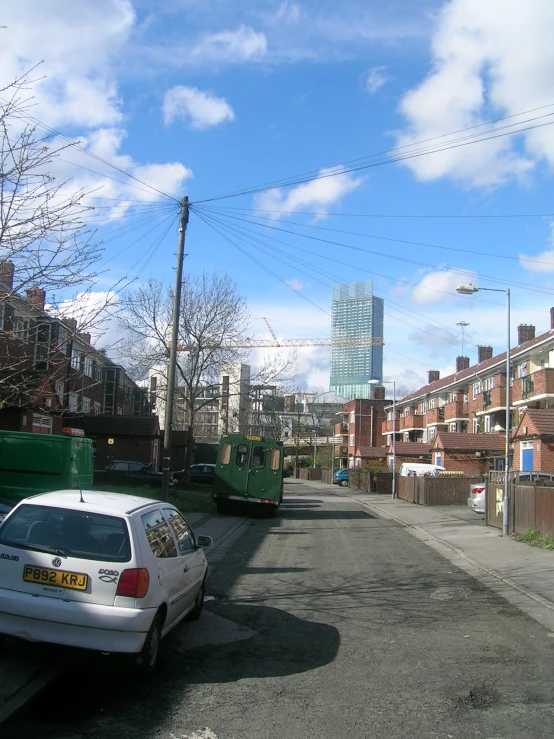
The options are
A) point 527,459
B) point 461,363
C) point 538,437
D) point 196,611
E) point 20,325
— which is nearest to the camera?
point 196,611

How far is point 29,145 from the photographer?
Answer: 7504 mm

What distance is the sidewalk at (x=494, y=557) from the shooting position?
10234 mm

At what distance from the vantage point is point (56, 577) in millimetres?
5684

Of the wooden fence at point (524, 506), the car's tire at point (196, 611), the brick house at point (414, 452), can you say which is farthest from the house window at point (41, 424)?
the brick house at point (414, 452)

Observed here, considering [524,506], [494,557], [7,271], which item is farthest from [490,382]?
[7,271]

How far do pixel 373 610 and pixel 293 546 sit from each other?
720cm

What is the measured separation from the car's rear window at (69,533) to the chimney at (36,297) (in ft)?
8.58

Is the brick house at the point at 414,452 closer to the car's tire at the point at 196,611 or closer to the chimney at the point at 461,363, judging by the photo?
the chimney at the point at 461,363

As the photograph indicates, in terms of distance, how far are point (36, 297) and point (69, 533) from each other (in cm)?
323

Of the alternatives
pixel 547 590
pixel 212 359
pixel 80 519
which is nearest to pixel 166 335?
pixel 212 359

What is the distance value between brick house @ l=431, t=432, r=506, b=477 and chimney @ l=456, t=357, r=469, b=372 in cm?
2140

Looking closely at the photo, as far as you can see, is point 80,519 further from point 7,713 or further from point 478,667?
point 478,667

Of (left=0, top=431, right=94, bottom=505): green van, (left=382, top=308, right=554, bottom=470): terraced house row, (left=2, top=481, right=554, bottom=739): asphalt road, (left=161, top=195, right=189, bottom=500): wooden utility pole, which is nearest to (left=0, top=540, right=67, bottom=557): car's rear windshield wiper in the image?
(left=2, top=481, right=554, bottom=739): asphalt road

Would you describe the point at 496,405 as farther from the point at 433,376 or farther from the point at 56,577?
the point at 56,577
